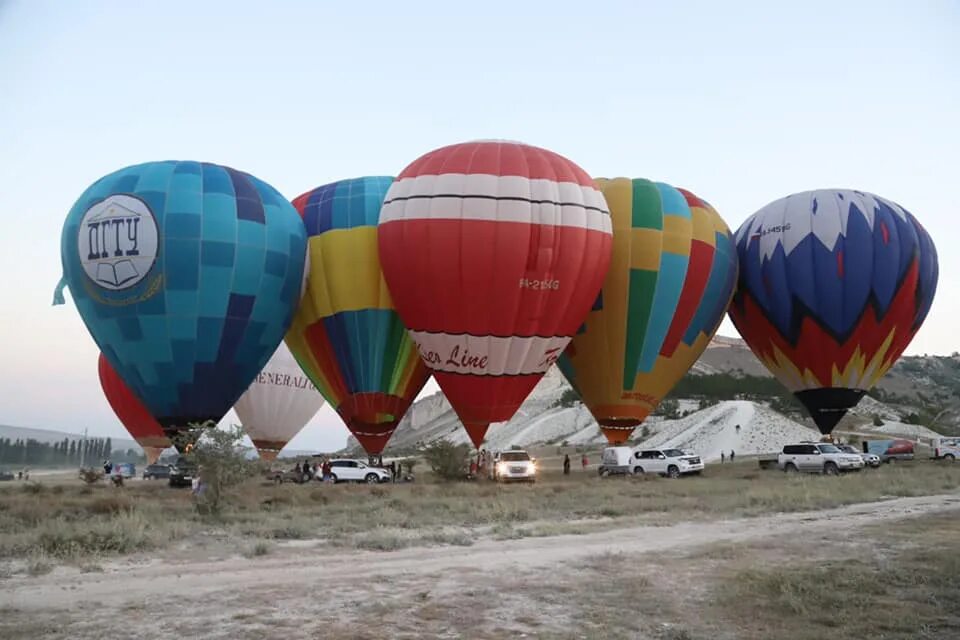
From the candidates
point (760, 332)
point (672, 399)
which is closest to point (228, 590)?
point (760, 332)

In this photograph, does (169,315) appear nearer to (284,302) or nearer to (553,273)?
(284,302)

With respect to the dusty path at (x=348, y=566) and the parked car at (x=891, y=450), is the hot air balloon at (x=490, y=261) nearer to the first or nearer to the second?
the dusty path at (x=348, y=566)

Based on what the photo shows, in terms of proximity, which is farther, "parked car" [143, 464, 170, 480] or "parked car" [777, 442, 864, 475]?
"parked car" [143, 464, 170, 480]

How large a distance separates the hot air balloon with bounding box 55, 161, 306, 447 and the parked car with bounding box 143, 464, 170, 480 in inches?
607

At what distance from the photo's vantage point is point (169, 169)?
26406mm

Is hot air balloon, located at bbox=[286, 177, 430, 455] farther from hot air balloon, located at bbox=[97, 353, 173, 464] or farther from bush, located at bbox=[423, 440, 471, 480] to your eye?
hot air balloon, located at bbox=[97, 353, 173, 464]

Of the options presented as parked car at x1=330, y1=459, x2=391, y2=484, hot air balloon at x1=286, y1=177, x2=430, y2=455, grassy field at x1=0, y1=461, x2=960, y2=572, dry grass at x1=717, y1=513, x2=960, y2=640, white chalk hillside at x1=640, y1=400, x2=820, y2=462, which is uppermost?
hot air balloon at x1=286, y1=177, x2=430, y2=455

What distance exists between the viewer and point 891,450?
131 feet

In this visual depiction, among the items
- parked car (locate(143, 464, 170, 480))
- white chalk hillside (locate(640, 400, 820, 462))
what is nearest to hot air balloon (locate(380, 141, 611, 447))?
parked car (locate(143, 464, 170, 480))

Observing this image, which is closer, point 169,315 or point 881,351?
point 169,315

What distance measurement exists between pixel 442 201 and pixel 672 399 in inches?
2442

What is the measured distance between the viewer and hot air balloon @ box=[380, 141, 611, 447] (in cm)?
Answer: 2503

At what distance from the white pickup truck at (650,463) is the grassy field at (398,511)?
346cm

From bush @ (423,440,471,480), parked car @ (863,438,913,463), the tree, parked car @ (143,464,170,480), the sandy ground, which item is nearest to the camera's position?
the sandy ground
